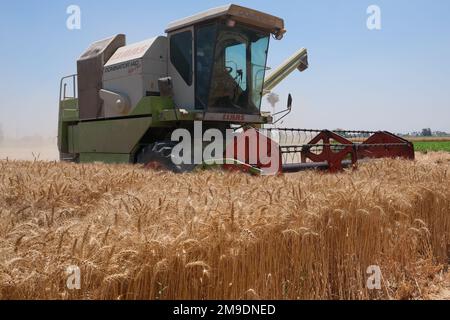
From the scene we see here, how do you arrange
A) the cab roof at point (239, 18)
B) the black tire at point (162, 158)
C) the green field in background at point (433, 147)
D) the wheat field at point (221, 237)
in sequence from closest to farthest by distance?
the wheat field at point (221, 237) → the black tire at point (162, 158) → the cab roof at point (239, 18) → the green field in background at point (433, 147)

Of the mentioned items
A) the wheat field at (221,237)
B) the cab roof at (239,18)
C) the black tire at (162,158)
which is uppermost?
the cab roof at (239,18)

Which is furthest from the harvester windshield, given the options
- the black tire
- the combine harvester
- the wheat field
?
the wheat field

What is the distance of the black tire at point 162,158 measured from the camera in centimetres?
540

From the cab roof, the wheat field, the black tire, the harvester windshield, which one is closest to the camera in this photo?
the wheat field

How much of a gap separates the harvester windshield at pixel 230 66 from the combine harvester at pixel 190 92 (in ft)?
0.05

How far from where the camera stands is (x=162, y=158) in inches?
223

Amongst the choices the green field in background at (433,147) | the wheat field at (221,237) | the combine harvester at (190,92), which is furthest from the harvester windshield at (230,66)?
the green field in background at (433,147)

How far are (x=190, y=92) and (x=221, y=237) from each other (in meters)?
4.63

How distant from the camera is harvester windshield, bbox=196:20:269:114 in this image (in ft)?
→ 19.9

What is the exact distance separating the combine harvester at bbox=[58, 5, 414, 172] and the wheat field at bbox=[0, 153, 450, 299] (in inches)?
94.8

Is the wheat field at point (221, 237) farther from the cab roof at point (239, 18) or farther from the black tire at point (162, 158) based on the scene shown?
the cab roof at point (239, 18)

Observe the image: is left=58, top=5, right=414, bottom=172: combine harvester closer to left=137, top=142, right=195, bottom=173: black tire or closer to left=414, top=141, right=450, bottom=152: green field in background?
left=137, top=142, right=195, bottom=173: black tire

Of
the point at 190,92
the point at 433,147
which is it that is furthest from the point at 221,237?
the point at 433,147
